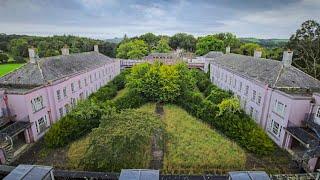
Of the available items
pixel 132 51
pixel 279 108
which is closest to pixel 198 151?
pixel 279 108

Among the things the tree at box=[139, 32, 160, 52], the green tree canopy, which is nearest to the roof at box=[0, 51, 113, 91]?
the green tree canopy

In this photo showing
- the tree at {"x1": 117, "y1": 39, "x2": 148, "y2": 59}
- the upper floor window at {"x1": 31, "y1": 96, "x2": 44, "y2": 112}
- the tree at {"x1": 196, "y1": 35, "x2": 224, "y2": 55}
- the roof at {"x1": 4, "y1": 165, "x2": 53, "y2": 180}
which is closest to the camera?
the roof at {"x1": 4, "y1": 165, "x2": 53, "y2": 180}

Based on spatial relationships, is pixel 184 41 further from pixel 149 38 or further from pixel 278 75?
pixel 278 75

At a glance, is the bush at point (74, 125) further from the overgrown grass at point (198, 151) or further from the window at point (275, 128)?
the window at point (275, 128)

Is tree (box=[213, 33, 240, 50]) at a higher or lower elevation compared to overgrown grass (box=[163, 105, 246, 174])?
higher

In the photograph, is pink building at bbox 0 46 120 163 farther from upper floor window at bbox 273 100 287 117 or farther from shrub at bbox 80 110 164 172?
upper floor window at bbox 273 100 287 117

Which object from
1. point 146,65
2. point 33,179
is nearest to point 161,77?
point 146,65

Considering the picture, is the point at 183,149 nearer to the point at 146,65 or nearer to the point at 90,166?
the point at 90,166
